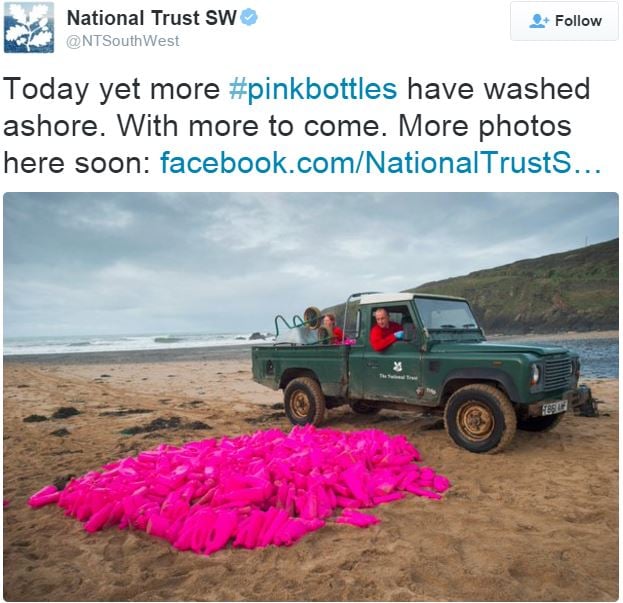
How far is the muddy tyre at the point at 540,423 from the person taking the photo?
6.31 meters

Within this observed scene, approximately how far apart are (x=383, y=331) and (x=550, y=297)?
3618 centimetres

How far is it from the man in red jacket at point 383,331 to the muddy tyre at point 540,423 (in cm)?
229

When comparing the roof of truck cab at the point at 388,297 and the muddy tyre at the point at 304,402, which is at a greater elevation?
the roof of truck cab at the point at 388,297

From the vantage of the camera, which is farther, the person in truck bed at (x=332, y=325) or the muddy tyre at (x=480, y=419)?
the person in truck bed at (x=332, y=325)

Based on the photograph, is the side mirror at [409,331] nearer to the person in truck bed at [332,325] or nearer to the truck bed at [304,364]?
the truck bed at [304,364]

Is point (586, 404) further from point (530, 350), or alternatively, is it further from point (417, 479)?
point (417, 479)

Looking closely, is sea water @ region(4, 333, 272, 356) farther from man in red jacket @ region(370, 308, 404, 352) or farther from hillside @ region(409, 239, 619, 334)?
man in red jacket @ region(370, 308, 404, 352)

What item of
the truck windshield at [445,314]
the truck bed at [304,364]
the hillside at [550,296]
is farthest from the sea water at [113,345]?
the truck windshield at [445,314]

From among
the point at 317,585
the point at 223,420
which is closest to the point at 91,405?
the point at 223,420

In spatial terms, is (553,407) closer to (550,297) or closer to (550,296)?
(550,297)

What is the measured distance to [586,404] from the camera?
19.8ft

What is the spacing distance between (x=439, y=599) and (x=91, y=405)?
9.51 meters

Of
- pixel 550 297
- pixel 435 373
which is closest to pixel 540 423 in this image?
pixel 435 373

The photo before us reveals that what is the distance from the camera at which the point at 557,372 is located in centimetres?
559
